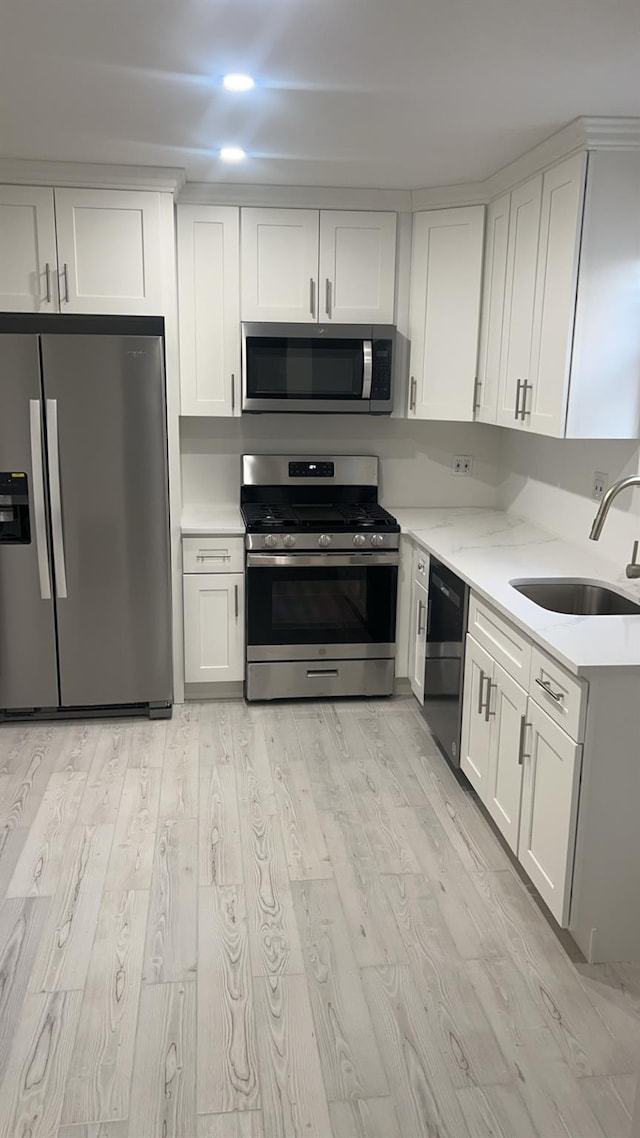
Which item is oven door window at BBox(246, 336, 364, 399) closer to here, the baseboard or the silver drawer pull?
the baseboard

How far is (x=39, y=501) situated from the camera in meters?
3.74

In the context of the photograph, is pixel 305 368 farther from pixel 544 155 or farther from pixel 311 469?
pixel 544 155

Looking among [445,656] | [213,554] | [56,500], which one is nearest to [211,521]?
[213,554]

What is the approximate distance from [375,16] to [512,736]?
6.56ft

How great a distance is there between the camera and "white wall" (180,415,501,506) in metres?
4.45

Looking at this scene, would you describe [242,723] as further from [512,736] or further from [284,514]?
[512,736]

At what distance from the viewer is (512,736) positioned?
9.04 feet

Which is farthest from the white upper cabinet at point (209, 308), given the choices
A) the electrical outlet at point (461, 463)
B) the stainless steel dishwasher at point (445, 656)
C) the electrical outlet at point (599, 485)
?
the electrical outlet at point (599, 485)

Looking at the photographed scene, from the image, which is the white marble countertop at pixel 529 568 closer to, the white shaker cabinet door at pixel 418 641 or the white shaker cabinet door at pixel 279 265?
the white shaker cabinet door at pixel 418 641

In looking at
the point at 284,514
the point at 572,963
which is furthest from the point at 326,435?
the point at 572,963

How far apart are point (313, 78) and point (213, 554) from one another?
2.12 m

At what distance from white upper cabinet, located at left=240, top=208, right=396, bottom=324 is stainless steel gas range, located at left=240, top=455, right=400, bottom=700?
0.95 meters

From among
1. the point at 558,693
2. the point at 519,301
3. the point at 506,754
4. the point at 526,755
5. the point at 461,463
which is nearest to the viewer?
the point at 558,693

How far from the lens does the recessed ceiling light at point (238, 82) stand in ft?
8.19
